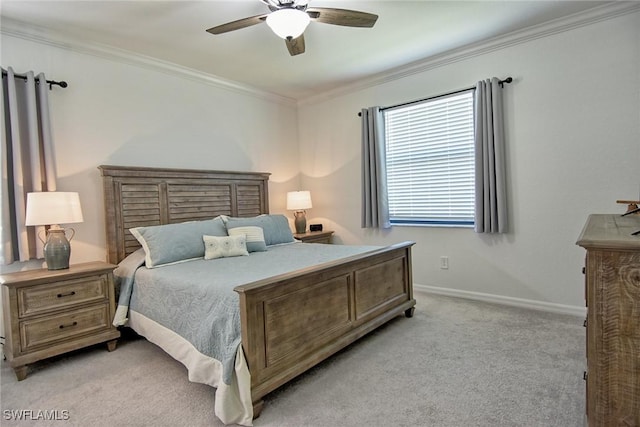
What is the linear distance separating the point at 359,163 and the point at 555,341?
279 cm

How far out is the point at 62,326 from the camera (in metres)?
2.50

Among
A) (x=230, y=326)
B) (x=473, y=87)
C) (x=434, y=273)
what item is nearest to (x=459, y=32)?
(x=473, y=87)

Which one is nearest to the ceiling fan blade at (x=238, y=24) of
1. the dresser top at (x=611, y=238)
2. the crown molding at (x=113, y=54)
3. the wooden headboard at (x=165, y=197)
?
the crown molding at (x=113, y=54)

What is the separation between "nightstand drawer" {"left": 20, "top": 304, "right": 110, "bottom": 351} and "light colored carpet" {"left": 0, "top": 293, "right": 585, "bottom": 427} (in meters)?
0.21

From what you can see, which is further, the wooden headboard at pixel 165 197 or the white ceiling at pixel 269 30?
the wooden headboard at pixel 165 197

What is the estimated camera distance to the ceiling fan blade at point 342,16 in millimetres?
2240

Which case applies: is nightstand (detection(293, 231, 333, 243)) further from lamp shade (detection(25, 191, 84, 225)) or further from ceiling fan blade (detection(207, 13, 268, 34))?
ceiling fan blade (detection(207, 13, 268, 34))

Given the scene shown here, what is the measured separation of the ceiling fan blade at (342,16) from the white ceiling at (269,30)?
0.38 meters

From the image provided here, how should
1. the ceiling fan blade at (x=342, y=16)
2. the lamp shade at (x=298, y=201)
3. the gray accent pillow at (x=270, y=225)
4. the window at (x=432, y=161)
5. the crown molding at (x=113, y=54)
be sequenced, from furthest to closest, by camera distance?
the lamp shade at (x=298, y=201)
the window at (x=432, y=161)
the gray accent pillow at (x=270, y=225)
the crown molding at (x=113, y=54)
the ceiling fan blade at (x=342, y=16)

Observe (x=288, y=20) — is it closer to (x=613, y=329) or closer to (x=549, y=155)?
→ (x=613, y=329)

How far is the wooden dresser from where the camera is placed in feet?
3.71

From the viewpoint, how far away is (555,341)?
2604mm

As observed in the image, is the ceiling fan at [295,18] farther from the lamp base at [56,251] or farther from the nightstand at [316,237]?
the nightstand at [316,237]

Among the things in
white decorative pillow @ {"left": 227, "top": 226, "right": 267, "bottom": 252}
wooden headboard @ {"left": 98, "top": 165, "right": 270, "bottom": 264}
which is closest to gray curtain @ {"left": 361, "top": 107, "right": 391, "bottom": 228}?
wooden headboard @ {"left": 98, "top": 165, "right": 270, "bottom": 264}
